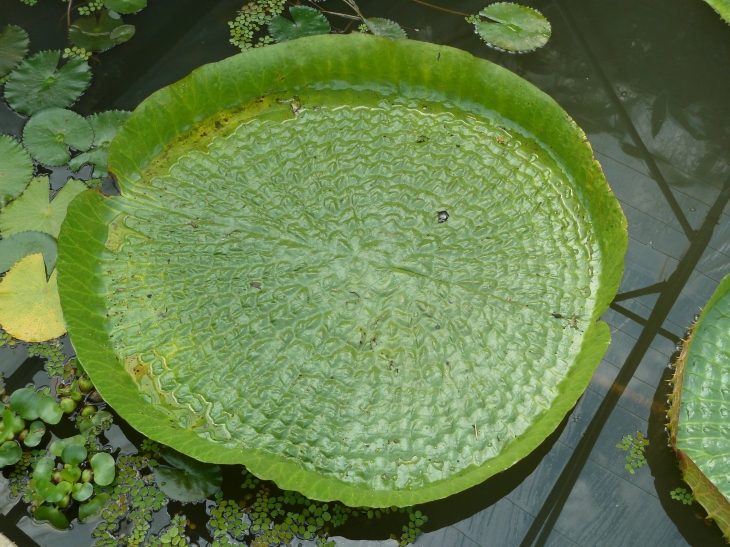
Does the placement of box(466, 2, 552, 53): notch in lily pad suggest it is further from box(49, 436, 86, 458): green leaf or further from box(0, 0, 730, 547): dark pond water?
box(49, 436, 86, 458): green leaf

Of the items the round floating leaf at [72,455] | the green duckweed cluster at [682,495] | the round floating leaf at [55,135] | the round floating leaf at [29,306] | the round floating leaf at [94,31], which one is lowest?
the round floating leaf at [72,455]

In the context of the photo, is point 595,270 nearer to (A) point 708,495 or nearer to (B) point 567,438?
(B) point 567,438

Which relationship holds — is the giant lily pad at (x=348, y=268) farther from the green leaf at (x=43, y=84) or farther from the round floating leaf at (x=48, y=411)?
the green leaf at (x=43, y=84)

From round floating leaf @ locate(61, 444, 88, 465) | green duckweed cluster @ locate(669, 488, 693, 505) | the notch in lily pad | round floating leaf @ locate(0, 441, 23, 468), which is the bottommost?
round floating leaf @ locate(0, 441, 23, 468)

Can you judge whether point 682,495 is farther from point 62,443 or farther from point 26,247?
point 26,247

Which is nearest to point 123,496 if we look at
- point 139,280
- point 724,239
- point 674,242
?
point 139,280

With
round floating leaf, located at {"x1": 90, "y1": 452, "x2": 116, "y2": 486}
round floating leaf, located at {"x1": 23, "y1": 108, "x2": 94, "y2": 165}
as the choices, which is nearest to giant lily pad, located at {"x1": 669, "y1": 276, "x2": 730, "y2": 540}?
round floating leaf, located at {"x1": 90, "y1": 452, "x2": 116, "y2": 486}

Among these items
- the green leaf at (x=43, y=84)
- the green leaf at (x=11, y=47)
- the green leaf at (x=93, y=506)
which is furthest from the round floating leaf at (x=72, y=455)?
the green leaf at (x=11, y=47)

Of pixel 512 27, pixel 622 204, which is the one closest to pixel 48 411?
pixel 622 204
